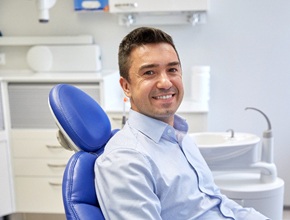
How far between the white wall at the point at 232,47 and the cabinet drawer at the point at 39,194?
3.29 ft

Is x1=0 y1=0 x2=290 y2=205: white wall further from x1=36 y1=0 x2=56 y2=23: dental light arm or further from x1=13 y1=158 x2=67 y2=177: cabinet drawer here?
x1=13 y1=158 x2=67 y2=177: cabinet drawer

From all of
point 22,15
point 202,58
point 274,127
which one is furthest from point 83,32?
point 274,127

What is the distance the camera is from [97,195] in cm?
97

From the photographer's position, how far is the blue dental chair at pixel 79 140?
919 millimetres

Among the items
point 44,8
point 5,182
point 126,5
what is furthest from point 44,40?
point 5,182

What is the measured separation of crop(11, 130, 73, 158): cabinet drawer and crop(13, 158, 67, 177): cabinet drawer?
0.11 feet

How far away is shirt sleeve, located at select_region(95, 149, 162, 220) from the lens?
86 cm

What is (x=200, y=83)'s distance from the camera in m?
2.32

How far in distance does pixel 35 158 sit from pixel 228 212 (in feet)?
4.69

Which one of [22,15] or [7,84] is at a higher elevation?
[22,15]

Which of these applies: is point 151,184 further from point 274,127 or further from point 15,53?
point 15,53

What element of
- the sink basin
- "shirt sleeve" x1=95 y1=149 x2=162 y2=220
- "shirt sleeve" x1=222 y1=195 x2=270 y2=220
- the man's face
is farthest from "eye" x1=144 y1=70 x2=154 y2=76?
the sink basin

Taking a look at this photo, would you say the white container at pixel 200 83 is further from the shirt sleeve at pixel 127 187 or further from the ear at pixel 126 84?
the shirt sleeve at pixel 127 187

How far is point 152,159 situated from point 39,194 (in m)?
1.47
